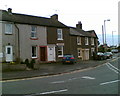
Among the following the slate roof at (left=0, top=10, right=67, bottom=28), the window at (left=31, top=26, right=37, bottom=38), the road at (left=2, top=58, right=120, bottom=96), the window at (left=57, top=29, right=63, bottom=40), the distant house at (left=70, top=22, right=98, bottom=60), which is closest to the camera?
the road at (left=2, top=58, right=120, bottom=96)

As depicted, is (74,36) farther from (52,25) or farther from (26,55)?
(26,55)

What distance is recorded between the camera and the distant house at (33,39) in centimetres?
2083

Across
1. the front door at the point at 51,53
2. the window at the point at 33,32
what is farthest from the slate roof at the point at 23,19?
the front door at the point at 51,53

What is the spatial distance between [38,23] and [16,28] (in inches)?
159

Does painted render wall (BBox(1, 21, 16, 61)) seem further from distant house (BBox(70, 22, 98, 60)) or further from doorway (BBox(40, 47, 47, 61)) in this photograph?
distant house (BBox(70, 22, 98, 60))

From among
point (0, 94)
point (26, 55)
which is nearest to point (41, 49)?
point (26, 55)

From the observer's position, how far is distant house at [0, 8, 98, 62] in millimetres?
20828

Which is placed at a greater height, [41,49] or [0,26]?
[0,26]

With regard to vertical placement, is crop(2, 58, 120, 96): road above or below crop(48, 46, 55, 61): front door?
below

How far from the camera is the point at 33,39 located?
76.8ft

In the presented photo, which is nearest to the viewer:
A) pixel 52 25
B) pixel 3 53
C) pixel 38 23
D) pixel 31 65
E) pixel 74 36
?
pixel 31 65

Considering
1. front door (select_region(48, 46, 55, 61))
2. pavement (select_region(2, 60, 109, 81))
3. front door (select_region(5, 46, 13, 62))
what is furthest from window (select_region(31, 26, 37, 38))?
pavement (select_region(2, 60, 109, 81))

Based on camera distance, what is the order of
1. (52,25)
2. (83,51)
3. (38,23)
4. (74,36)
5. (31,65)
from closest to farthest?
(31,65) < (38,23) < (52,25) < (74,36) < (83,51)

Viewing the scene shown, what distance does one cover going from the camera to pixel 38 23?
966 inches
